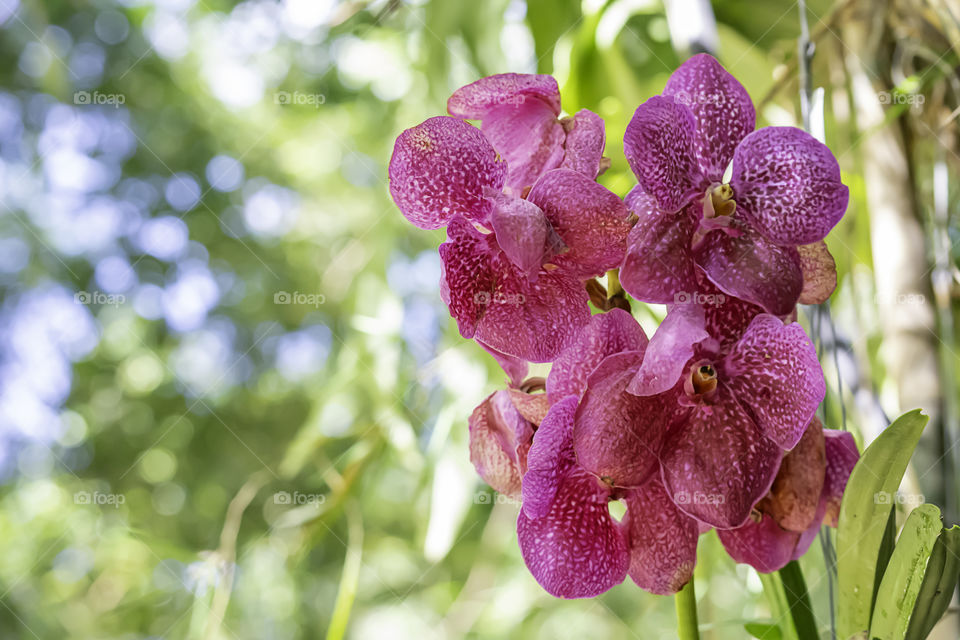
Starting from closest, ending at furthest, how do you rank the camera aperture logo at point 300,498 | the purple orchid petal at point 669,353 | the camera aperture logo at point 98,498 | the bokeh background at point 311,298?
1. the purple orchid petal at point 669,353
2. the bokeh background at point 311,298
3. the camera aperture logo at point 300,498
4. the camera aperture logo at point 98,498

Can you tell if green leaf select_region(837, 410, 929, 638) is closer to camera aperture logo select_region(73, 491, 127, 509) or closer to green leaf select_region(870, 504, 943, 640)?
green leaf select_region(870, 504, 943, 640)

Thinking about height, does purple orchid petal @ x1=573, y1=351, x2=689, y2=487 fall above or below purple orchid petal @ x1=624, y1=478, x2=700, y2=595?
above

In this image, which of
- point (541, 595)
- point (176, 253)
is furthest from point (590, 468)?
point (176, 253)

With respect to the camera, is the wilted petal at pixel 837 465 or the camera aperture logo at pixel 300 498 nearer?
the wilted petal at pixel 837 465

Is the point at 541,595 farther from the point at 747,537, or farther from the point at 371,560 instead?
the point at 371,560

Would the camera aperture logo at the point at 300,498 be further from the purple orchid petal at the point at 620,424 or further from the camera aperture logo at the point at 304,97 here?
the purple orchid petal at the point at 620,424

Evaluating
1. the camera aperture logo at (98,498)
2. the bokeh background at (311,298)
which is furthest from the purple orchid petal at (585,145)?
the camera aperture logo at (98,498)

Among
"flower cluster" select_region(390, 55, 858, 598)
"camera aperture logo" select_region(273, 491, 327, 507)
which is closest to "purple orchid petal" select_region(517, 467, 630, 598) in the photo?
"flower cluster" select_region(390, 55, 858, 598)
